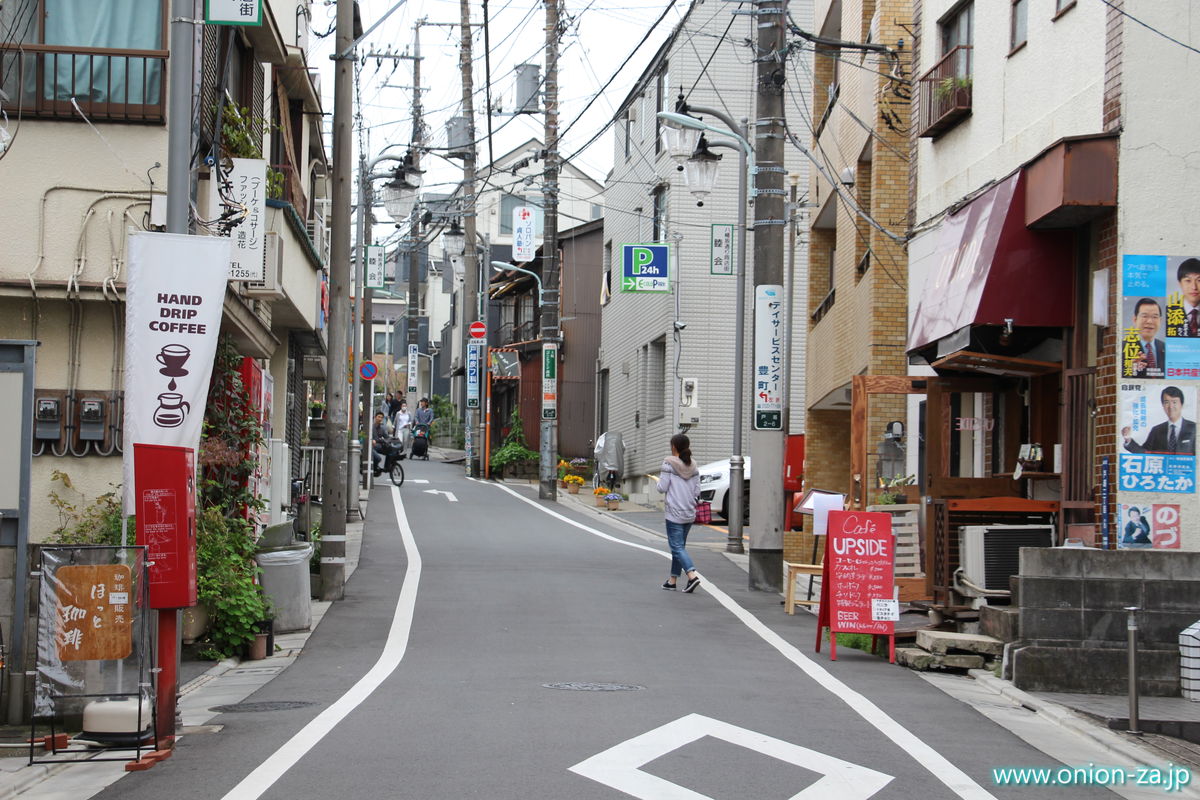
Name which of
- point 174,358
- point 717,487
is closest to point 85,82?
point 174,358

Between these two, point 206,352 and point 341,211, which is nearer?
point 206,352

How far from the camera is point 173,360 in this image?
29.7ft

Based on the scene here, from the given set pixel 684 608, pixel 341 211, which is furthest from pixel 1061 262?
pixel 341 211

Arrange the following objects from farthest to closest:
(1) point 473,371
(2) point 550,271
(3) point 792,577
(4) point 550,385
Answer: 1. (1) point 473,371
2. (2) point 550,271
3. (4) point 550,385
4. (3) point 792,577

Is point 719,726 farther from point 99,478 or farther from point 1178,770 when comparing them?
point 99,478

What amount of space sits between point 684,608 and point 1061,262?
5.58 metres

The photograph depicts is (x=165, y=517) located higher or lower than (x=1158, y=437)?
lower

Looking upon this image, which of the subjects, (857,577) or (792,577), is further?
(792,577)

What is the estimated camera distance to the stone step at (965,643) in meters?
11.5

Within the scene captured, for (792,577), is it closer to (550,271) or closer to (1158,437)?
(1158,437)

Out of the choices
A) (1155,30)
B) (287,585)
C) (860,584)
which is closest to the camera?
(1155,30)

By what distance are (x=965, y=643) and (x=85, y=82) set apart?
9.09 meters

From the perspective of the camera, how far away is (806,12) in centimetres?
3469

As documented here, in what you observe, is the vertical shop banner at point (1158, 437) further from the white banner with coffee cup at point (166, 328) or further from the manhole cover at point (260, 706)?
the white banner with coffee cup at point (166, 328)
